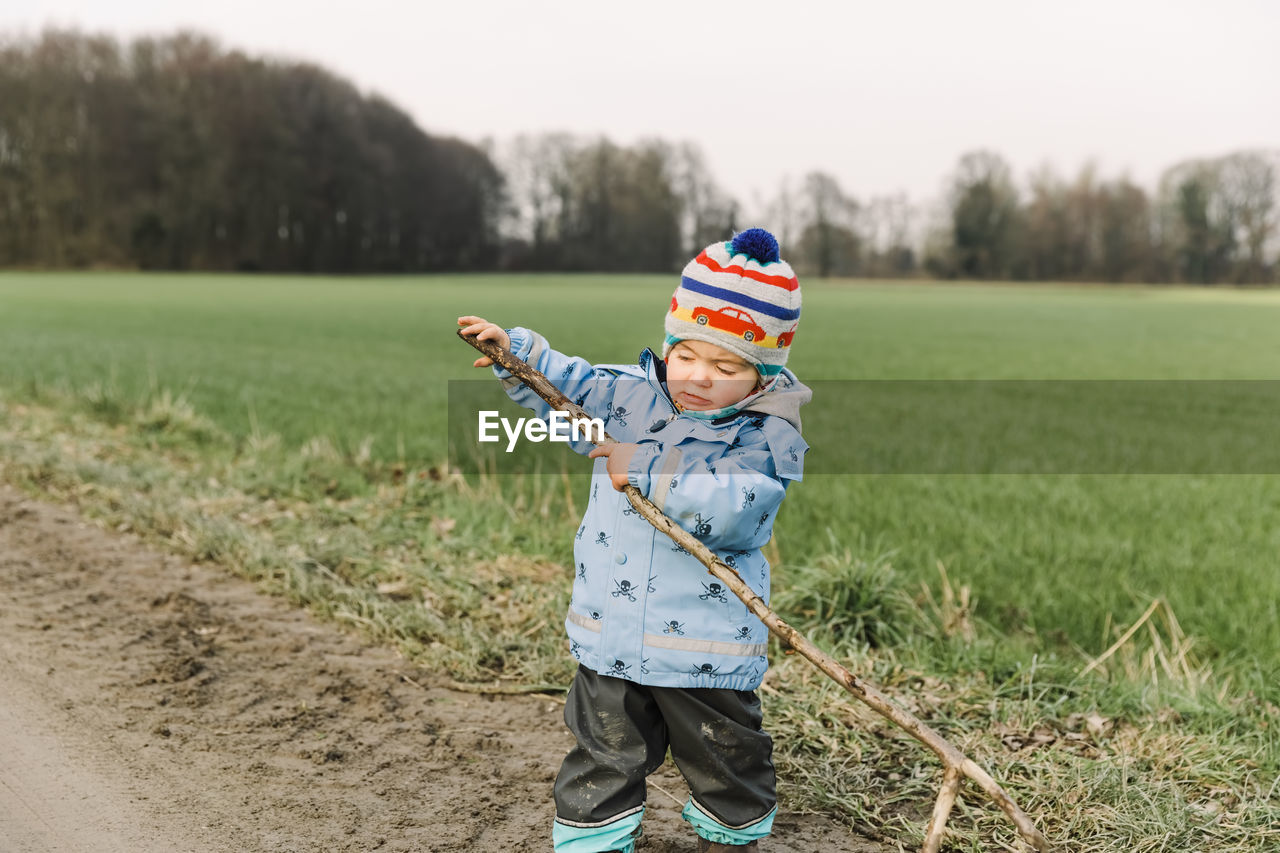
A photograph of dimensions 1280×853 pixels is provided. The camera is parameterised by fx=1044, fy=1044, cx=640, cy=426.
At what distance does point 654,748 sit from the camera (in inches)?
102

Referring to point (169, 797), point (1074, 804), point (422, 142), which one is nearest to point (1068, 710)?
point (1074, 804)

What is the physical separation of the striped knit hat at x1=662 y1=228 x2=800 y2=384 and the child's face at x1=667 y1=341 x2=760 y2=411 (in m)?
0.03

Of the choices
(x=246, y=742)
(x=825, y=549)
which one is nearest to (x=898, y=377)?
(x=825, y=549)

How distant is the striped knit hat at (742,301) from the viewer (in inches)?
93.1

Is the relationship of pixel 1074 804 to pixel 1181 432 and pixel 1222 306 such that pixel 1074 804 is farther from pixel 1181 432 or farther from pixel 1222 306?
pixel 1222 306

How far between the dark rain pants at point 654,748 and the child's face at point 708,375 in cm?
69

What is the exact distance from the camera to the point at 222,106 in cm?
7462

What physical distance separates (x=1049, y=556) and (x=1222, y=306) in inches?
1933

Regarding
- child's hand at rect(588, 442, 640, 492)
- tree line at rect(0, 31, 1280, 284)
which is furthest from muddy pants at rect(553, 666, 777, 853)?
tree line at rect(0, 31, 1280, 284)

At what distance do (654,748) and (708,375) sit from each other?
94cm

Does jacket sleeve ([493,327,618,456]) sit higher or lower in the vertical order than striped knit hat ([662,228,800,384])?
lower

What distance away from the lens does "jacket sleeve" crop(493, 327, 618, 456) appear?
2.72 metres

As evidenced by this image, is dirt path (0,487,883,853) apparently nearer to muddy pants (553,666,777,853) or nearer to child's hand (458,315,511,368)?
muddy pants (553,666,777,853)

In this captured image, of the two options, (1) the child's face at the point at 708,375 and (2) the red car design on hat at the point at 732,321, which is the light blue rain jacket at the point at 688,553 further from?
(2) the red car design on hat at the point at 732,321
